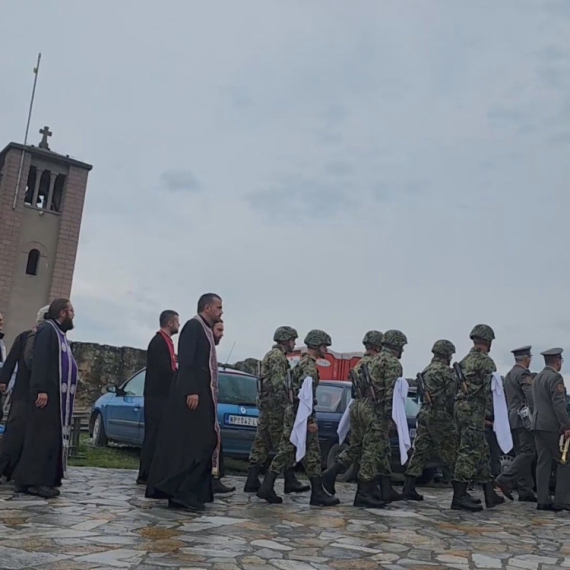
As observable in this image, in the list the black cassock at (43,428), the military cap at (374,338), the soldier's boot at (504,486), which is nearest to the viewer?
the black cassock at (43,428)

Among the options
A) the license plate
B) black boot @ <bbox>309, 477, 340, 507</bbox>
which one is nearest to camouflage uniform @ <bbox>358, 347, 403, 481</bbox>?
black boot @ <bbox>309, 477, 340, 507</bbox>

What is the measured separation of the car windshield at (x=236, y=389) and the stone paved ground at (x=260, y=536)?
2927 millimetres

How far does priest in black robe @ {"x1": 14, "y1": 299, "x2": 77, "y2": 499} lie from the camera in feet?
22.4

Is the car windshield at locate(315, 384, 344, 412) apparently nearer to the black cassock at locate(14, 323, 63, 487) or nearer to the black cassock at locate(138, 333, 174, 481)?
the black cassock at locate(138, 333, 174, 481)

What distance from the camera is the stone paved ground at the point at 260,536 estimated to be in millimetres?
4543

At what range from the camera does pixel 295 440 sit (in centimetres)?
736

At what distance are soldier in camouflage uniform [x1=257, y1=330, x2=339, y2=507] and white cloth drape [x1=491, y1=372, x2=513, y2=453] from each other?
5.94 feet

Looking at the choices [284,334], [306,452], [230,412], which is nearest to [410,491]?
[306,452]

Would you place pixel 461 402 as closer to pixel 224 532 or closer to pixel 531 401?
pixel 531 401

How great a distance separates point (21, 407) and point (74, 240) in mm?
32908

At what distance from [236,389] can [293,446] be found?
360 centimetres

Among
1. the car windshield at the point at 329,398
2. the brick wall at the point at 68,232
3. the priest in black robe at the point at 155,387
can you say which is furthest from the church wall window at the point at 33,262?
the priest in black robe at the point at 155,387

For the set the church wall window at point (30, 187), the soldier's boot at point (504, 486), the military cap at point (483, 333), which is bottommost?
the soldier's boot at point (504, 486)

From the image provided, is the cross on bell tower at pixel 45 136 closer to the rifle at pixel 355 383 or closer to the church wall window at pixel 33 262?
the church wall window at pixel 33 262
